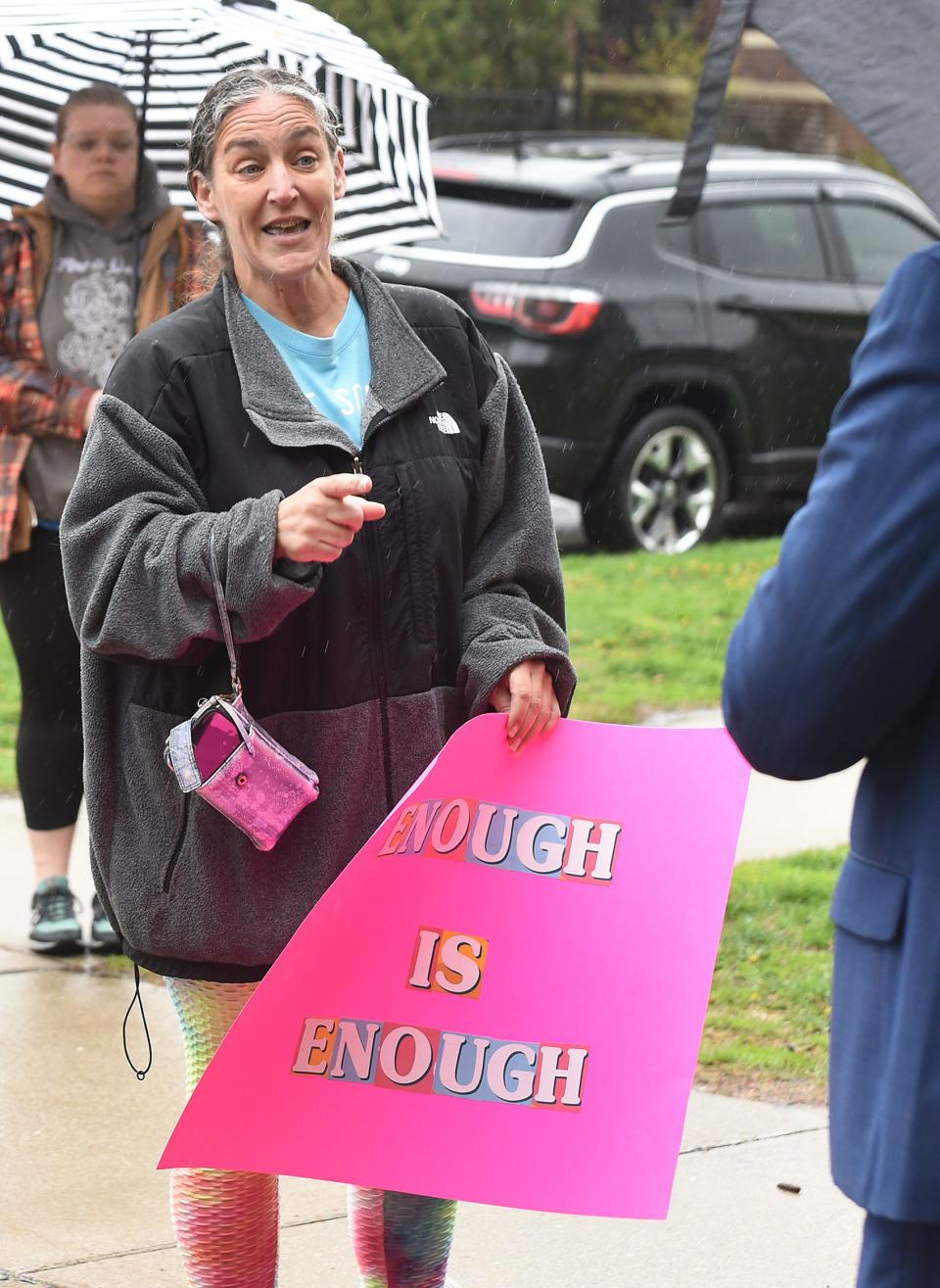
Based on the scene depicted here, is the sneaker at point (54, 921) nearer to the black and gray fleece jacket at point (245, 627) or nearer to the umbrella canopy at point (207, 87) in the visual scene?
the umbrella canopy at point (207, 87)

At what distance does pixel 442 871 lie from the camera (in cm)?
281

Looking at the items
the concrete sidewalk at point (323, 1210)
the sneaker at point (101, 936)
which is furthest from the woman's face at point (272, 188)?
the sneaker at point (101, 936)

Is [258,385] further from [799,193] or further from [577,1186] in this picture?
[799,193]

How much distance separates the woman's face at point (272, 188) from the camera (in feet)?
9.53

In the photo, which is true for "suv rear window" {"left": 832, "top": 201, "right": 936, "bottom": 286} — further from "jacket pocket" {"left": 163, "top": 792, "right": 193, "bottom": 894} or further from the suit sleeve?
the suit sleeve

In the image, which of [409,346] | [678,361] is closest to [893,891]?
[409,346]

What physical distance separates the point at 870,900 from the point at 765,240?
987 centimetres

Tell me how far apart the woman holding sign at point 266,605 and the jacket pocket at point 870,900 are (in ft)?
3.21

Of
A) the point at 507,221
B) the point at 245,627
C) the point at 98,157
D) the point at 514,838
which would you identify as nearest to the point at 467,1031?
the point at 514,838

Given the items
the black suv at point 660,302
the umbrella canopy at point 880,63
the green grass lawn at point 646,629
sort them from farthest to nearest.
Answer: the black suv at point 660,302 < the green grass lawn at point 646,629 < the umbrella canopy at point 880,63

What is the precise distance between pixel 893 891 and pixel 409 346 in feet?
4.63

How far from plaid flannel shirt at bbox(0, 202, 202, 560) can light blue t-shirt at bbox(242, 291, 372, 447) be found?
190 centimetres

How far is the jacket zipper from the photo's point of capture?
→ 2.88 m

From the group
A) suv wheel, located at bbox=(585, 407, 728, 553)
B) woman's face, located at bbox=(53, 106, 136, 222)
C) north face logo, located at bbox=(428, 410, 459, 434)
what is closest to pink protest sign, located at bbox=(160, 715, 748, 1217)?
north face logo, located at bbox=(428, 410, 459, 434)
